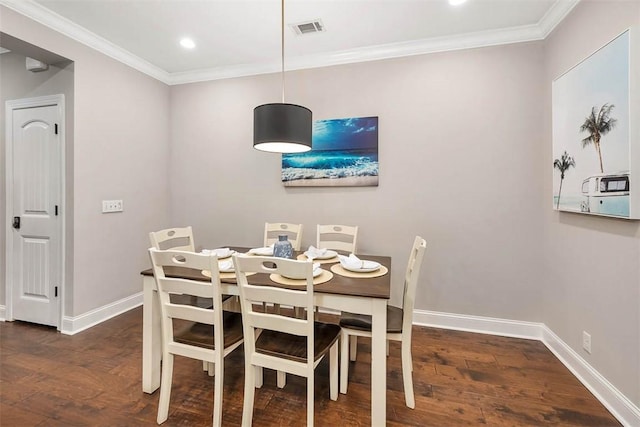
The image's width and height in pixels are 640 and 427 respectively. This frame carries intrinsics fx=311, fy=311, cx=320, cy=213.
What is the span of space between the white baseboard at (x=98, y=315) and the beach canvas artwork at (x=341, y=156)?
225cm

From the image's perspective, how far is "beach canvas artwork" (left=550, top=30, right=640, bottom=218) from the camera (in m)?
1.70

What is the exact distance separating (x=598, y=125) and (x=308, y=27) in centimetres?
226

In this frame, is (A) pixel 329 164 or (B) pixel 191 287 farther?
(A) pixel 329 164

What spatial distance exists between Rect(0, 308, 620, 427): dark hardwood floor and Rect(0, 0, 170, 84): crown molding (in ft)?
8.74

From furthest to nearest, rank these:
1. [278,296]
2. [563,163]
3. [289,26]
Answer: [289,26]
[563,163]
[278,296]

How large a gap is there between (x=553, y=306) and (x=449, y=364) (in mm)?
1055

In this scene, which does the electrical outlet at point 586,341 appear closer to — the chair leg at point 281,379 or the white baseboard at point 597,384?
the white baseboard at point 597,384

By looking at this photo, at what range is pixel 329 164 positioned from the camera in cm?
321

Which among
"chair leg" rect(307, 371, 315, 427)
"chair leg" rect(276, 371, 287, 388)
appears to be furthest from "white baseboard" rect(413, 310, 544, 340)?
"chair leg" rect(307, 371, 315, 427)

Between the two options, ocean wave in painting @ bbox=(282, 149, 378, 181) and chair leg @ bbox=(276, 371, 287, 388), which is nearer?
chair leg @ bbox=(276, 371, 287, 388)

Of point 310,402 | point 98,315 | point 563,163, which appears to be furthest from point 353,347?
point 98,315

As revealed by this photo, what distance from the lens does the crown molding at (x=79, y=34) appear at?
7.80ft

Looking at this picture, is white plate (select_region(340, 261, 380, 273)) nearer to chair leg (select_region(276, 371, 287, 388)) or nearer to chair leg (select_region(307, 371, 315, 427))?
chair leg (select_region(307, 371, 315, 427))

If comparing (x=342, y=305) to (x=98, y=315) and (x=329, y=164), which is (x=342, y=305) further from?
(x=98, y=315)
